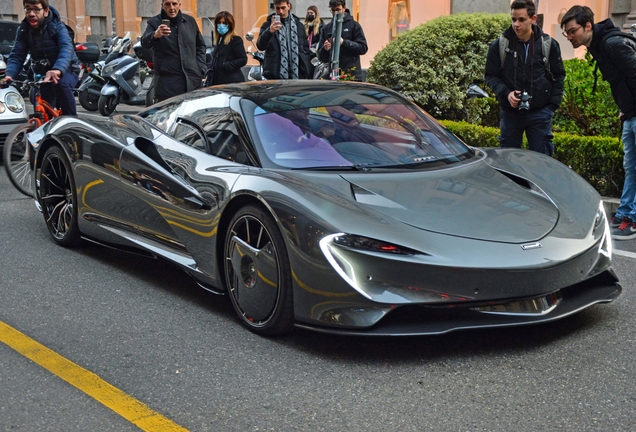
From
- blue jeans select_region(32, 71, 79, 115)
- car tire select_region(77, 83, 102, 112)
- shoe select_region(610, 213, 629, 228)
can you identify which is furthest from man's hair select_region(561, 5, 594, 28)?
car tire select_region(77, 83, 102, 112)

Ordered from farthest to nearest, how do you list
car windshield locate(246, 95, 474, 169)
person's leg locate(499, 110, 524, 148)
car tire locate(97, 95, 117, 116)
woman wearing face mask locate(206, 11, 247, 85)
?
car tire locate(97, 95, 117, 116), woman wearing face mask locate(206, 11, 247, 85), person's leg locate(499, 110, 524, 148), car windshield locate(246, 95, 474, 169)

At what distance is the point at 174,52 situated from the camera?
9.22m

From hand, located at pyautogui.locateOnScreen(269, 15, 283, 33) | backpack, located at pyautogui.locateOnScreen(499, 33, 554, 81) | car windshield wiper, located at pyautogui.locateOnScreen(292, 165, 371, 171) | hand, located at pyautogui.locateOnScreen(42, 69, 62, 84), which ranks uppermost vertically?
hand, located at pyautogui.locateOnScreen(269, 15, 283, 33)

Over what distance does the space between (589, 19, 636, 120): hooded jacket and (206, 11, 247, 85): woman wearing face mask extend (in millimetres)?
4435

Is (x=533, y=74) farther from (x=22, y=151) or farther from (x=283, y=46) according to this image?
(x=22, y=151)

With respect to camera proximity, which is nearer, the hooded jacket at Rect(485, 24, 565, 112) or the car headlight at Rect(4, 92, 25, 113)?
the hooded jacket at Rect(485, 24, 565, 112)

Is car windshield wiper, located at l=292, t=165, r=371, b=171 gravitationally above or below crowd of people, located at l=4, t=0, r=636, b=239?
below

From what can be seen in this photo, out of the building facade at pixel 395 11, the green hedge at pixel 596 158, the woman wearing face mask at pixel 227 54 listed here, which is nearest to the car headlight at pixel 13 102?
the woman wearing face mask at pixel 227 54

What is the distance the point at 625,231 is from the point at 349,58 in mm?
5751

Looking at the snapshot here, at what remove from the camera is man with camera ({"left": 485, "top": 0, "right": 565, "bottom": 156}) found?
7039 mm

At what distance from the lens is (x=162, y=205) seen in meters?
5.19

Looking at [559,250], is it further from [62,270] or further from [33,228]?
[33,228]

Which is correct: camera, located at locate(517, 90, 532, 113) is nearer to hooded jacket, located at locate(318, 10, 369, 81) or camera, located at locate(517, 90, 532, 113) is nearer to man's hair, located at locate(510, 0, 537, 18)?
man's hair, located at locate(510, 0, 537, 18)

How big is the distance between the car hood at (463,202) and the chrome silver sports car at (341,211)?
10mm
